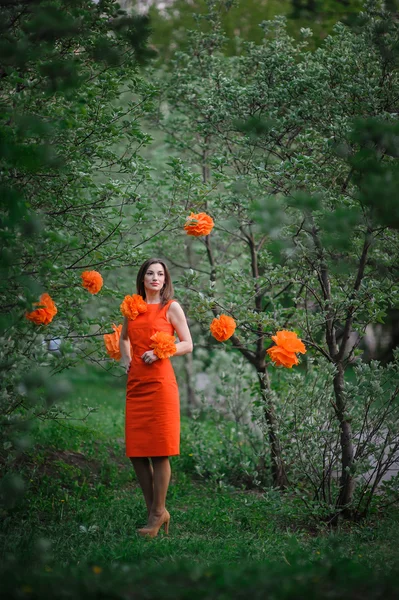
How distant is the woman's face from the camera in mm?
4871

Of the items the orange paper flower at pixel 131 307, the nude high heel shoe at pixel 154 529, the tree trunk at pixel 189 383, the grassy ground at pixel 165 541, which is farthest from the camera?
the tree trunk at pixel 189 383

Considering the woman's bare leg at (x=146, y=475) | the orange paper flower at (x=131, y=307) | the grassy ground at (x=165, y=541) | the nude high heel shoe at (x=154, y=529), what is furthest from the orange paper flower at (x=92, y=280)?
the nude high heel shoe at (x=154, y=529)

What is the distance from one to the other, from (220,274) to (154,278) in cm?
161

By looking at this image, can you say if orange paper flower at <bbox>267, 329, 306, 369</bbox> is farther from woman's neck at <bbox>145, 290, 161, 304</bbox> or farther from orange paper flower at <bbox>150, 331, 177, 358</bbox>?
woman's neck at <bbox>145, 290, 161, 304</bbox>

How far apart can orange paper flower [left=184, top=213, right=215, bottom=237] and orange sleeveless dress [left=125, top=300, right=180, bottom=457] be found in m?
0.70

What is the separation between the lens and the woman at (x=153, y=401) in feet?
15.1

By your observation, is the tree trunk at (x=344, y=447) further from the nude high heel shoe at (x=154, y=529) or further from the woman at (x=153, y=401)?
the nude high heel shoe at (x=154, y=529)

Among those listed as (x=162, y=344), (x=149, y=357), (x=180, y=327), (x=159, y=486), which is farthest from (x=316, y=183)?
(x=159, y=486)

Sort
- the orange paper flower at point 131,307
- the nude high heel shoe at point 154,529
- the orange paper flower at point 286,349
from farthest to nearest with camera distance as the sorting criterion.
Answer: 1. the orange paper flower at point 131,307
2. the nude high heel shoe at point 154,529
3. the orange paper flower at point 286,349

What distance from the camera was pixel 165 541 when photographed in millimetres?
4328

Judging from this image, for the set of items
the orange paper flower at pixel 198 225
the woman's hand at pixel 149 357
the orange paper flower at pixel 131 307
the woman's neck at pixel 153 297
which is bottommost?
the woman's hand at pixel 149 357

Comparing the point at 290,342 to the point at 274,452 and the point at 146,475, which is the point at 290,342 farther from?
the point at 274,452

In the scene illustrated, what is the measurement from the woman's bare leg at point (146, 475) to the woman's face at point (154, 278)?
47.3 inches

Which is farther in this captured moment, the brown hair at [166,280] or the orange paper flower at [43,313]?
the brown hair at [166,280]
